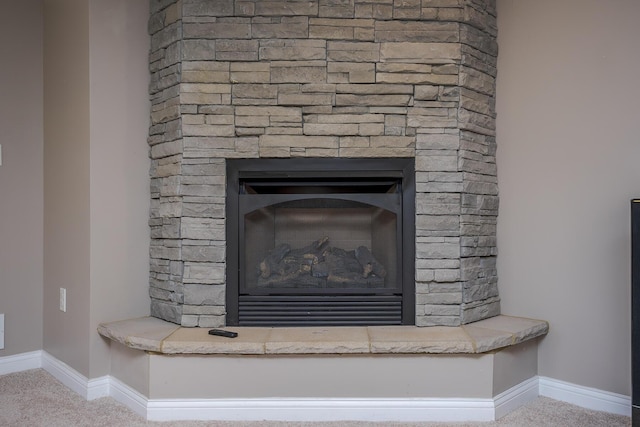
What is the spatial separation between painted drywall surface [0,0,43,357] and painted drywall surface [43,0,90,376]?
0.05 metres

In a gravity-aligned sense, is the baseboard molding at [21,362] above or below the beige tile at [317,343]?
below

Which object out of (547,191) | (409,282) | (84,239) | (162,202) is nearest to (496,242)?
(547,191)

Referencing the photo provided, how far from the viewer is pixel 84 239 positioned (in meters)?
2.34

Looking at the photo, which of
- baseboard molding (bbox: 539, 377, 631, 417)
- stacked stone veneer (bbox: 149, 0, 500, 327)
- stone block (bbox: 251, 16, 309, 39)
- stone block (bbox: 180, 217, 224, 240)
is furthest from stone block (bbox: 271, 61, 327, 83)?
baseboard molding (bbox: 539, 377, 631, 417)

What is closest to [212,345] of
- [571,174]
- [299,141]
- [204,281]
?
[204,281]

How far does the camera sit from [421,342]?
6.64ft

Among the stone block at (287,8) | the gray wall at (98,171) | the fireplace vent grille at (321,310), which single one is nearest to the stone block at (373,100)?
the stone block at (287,8)

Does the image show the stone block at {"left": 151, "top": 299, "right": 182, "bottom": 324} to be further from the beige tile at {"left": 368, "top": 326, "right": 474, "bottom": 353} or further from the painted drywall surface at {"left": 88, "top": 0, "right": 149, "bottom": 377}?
the beige tile at {"left": 368, "top": 326, "right": 474, "bottom": 353}

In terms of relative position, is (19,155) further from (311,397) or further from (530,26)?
(530,26)

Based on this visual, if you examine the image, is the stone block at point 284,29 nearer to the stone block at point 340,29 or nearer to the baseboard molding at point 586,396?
the stone block at point 340,29

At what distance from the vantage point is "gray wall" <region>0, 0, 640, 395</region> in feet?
7.06

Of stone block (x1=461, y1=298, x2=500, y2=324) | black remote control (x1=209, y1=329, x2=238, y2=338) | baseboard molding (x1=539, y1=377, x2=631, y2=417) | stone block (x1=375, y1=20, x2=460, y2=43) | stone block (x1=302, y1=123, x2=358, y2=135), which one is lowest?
baseboard molding (x1=539, y1=377, x2=631, y2=417)

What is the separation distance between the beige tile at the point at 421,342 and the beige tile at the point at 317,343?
0.20 ft

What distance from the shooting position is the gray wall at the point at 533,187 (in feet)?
7.06
